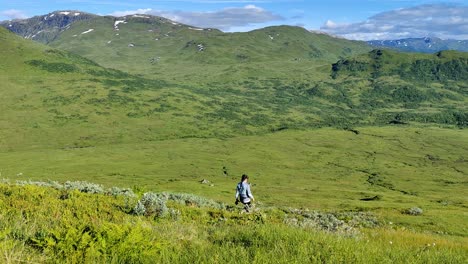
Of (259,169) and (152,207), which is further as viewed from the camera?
(259,169)

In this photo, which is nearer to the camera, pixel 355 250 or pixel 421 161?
pixel 355 250

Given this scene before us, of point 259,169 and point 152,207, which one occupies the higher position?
point 152,207

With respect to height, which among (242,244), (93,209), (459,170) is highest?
(242,244)

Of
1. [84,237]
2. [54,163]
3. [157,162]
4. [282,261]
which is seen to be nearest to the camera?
[282,261]

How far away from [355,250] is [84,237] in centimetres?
543

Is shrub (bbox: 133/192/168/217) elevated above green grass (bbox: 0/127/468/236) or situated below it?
above

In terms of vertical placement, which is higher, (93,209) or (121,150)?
(93,209)

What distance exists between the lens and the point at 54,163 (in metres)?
153

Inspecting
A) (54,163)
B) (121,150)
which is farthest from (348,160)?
(54,163)

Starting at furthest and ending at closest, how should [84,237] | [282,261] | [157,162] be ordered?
[157,162] < [84,237] < [282,261]

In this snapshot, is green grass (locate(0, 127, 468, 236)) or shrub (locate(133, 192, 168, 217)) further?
green grass (locate(0, 127, 468, 236))

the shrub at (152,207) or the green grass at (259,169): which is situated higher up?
the shrub at (152,207)

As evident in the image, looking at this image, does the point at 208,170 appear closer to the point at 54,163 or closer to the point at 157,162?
the point at 157,162

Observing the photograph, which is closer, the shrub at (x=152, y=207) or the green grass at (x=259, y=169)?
the shrub at (x=152, y=207)
